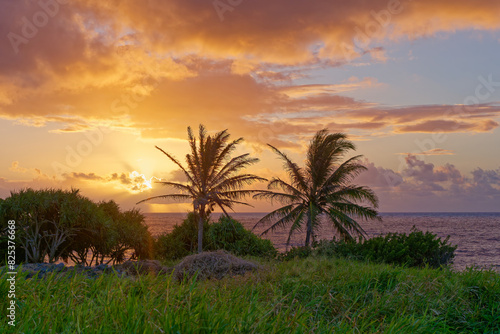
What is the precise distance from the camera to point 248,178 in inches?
1172

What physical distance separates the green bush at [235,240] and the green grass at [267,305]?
18190 millimetres

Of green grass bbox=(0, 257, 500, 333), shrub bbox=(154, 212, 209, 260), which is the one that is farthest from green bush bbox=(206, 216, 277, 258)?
green grass bbox=(0, 257, 500, 333)

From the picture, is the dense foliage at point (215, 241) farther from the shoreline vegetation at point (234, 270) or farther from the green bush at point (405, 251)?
the green bush at point (405, 251)

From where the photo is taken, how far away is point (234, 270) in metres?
15.6

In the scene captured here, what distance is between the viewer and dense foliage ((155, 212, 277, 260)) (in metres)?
31.2

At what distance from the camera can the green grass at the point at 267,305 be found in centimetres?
474

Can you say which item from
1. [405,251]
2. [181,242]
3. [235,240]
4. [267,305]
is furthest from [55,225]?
[267,305]

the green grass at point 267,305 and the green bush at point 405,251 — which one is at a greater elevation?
the green grass at point 267,305

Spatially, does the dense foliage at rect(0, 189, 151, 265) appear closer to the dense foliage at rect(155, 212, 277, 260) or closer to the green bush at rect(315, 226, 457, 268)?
the dense foliage at rect(155, 212, 277, 260)

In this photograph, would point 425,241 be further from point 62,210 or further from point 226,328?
point 62,210

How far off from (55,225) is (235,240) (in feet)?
42.1

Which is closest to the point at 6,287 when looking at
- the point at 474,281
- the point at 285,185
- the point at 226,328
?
the point at 226,328

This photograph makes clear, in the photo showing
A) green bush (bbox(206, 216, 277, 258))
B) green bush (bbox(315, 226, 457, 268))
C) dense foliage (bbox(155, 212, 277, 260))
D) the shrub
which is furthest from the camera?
the shrub

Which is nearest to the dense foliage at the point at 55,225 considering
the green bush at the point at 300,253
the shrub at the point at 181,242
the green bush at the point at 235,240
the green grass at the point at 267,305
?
the shrub at the point at 181,242
